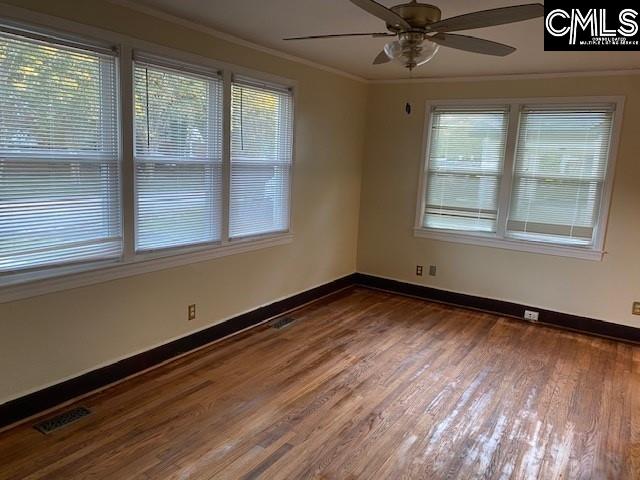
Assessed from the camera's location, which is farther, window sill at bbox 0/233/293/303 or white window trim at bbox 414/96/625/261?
white window trim at bbox 414/96/625/261

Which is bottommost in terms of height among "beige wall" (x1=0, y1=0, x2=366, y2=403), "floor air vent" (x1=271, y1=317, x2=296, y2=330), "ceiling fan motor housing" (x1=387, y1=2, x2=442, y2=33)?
"floor air vent" (x1=271, y1=317, x2=296, y2=330)

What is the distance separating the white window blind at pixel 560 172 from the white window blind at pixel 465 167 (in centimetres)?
21

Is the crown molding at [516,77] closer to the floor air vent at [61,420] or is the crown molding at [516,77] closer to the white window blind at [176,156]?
the white window blind at [176,156]

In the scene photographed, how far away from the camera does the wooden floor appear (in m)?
2.31

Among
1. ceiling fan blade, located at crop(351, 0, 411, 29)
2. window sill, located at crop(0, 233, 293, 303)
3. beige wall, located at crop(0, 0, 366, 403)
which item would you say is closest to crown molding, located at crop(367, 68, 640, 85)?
beige wall, located at crop(0, 0, 366, 403)

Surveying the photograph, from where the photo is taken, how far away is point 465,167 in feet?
15.7

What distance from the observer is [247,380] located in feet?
10.3

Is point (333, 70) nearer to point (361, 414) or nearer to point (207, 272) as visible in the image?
point (207, 272)

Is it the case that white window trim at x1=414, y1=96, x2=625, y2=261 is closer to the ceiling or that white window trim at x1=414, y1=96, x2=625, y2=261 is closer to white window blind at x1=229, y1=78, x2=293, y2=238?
the ceiling

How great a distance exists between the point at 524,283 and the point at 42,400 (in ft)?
13.4

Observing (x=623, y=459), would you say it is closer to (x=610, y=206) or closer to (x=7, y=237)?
(x=610, y=206)

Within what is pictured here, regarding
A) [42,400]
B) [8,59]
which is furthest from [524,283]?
[8,59]

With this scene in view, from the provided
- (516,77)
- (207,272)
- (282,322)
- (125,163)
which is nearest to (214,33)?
(125,163)

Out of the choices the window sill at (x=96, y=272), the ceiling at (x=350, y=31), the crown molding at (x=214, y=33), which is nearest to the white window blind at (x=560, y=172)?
the ceiling at (x=350, y=31)
